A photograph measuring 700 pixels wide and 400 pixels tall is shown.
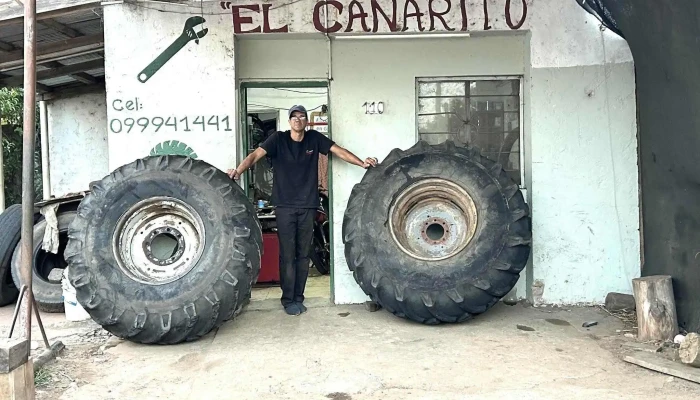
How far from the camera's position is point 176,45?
202 inches

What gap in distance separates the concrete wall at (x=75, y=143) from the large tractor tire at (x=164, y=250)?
4.91m

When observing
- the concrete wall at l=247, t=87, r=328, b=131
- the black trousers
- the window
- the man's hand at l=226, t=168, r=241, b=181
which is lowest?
the black trousers

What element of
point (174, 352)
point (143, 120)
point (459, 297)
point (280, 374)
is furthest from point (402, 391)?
point (143, 120)

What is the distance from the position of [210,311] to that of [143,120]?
1.90 meters

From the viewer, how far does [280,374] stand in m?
3.69

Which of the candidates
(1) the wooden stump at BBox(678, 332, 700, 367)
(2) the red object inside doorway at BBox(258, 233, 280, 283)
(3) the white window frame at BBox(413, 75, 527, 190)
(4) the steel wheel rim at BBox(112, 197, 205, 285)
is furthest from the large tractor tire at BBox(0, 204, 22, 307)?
(1) the wooden stump at BBox(678, 332, 700, 367)

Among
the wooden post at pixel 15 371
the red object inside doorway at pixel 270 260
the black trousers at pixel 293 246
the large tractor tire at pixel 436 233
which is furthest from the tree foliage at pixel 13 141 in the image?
the wooden post at pixel 15 371

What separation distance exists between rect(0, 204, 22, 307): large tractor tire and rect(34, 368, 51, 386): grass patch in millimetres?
2614

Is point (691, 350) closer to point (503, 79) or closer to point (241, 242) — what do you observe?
point (503, 79)

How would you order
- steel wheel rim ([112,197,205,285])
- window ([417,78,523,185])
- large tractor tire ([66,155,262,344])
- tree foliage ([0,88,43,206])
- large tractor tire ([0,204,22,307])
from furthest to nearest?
tree foliage ([0,88,43,206]), large tractor tire ([0,204,22,307]), window ([417,78,523,185]), steel wheel rim ([112,197,205,285]), large tractor tire ([66,155,262,344])

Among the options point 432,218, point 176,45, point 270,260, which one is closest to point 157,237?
point 176,45

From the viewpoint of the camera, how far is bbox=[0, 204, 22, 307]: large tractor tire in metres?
5.92

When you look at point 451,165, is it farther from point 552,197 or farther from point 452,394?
point 452,394

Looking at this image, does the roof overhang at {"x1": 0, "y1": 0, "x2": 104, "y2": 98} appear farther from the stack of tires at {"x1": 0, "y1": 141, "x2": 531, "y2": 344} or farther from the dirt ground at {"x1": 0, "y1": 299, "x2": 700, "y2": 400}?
the dirt ground at {"x1": 0, "y1": 299, "x2": 700, "y2": 400}
